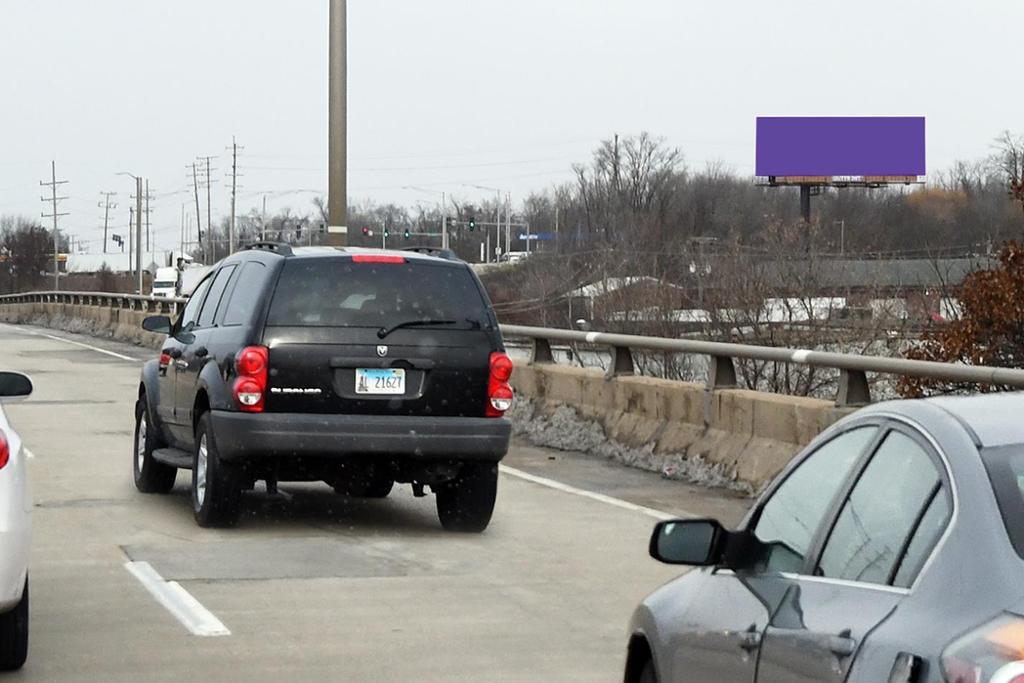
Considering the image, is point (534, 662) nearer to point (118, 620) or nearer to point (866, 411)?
point (118, 620)

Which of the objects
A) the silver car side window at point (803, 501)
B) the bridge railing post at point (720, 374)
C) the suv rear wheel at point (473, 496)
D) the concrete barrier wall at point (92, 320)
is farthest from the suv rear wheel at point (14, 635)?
the concrete barrier wall at point (92, 320)

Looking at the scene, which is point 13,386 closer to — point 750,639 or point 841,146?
point 750,639

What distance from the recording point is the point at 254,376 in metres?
11.8

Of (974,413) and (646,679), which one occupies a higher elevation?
(974,413)

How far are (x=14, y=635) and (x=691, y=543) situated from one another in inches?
152

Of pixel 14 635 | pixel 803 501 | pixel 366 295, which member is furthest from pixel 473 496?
pixel 803 501

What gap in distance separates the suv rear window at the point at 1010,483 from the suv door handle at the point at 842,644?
415 millimetres

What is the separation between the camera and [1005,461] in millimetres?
3770

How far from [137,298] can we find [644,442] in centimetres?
2744

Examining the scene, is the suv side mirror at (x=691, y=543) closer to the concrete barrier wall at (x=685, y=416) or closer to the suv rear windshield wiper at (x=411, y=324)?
the suv rear windshield wiper at (x=411, y=324)

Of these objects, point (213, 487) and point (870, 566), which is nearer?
point (870, 566)

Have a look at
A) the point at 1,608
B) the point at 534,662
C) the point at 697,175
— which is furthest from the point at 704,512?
the point at 697,175

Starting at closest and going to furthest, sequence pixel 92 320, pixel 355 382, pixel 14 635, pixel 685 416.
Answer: pixel 14 635, pixel 355 382, pixel 685 416, pixel 92 320

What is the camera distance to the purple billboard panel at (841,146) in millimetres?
109688
